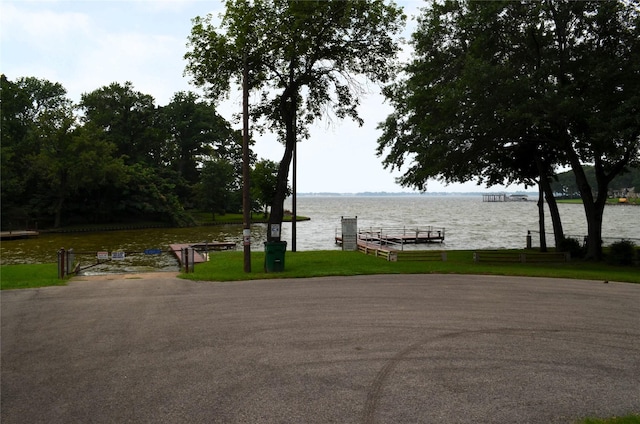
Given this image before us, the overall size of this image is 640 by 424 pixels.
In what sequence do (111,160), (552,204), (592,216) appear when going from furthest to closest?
(111,160) → (552,204) → (592,216)

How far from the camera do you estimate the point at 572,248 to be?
997 inches

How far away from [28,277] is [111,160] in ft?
163

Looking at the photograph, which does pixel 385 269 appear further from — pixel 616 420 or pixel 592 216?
pixel 592 216

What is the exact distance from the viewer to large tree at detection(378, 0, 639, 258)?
59.9 ft

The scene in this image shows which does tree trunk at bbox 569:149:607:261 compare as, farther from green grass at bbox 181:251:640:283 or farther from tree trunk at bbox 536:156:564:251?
tree trunk at bbox 536:156:564:251

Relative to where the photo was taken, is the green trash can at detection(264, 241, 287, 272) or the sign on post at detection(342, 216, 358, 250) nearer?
the green trash can at detection(264, 241, 287, 272)

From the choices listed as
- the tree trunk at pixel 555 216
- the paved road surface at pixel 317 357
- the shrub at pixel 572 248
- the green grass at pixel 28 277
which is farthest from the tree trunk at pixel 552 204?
the green grass at pixel 28 277

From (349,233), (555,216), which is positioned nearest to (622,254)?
(555,216)

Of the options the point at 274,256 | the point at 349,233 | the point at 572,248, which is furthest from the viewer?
the point at 349,233

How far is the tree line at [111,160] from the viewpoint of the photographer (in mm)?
55781

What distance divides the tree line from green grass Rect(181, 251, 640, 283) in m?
16.2

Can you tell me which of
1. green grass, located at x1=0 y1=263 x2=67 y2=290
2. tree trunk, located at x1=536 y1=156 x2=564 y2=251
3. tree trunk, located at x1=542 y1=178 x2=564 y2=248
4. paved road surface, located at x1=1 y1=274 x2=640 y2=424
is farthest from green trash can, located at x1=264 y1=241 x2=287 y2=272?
tree trunk, located at x1=542 y1=178 x2=564 y2=248

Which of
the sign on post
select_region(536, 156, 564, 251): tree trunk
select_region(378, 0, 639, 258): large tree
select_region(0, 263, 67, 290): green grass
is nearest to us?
select_region(0, 263, 67, 290): green grass

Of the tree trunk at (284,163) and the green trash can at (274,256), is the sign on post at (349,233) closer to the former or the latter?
the tree trunk at (284,163)
